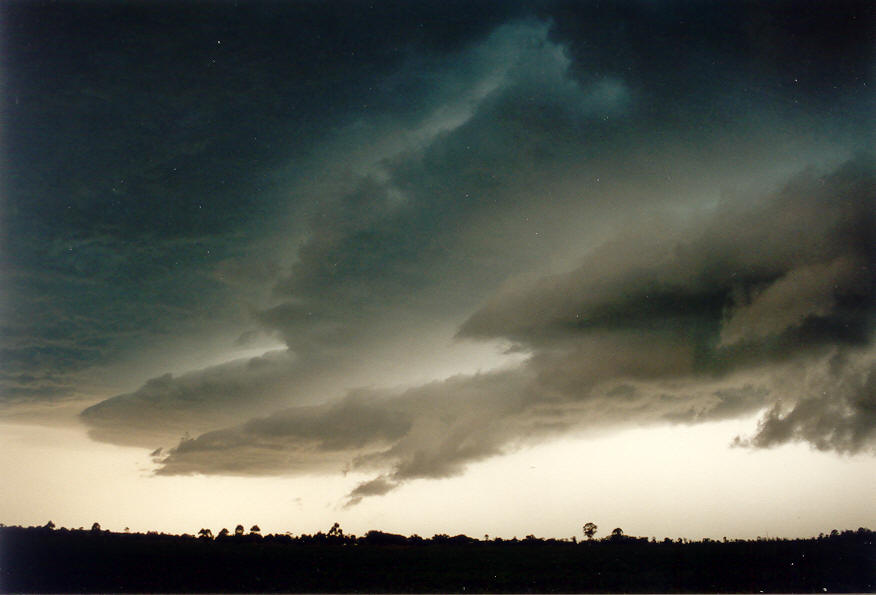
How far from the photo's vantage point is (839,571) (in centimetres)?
9825

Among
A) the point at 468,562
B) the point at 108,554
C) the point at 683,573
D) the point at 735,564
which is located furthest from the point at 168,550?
the point at 735,564

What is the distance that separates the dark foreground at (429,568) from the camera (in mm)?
94938

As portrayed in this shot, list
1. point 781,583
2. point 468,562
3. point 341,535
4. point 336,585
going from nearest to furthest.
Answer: point 781,583, point 336,585, point 468,562, point 341,535

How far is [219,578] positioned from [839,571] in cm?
9406

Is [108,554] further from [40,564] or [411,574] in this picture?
[411,574]

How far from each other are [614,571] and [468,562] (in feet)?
93.8

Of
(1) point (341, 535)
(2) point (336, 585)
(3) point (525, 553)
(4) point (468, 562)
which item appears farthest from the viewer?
(1) point (341, 535)

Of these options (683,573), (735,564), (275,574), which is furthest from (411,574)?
(735,564)

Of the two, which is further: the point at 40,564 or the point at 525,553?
the point at 525,553

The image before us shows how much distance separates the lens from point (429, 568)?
115000 millimetres

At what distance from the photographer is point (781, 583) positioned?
306 ft

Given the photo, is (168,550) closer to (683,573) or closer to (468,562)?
(468,562)

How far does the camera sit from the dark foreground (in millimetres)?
94938

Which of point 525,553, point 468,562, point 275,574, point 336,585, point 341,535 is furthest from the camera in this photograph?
point 341,535
